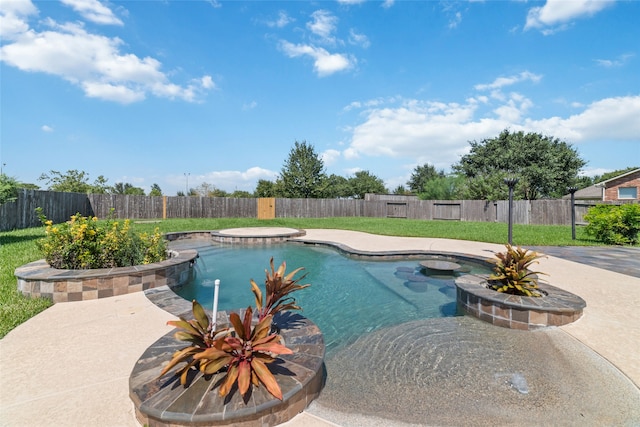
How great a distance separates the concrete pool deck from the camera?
1.59 meters

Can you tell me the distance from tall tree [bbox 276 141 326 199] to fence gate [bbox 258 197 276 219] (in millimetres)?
5894

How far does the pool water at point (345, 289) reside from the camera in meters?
3.58

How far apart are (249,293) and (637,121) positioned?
94.9 feet

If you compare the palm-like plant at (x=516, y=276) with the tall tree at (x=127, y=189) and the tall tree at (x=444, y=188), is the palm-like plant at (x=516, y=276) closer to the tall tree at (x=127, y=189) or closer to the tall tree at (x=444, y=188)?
the tall tree at (x=444, y=188)

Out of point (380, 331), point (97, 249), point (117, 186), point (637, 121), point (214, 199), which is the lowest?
point (380, 331)

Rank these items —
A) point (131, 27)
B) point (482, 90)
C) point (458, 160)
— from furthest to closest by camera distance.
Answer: point (458, 160) → point (482, 90) → point (131, 27)

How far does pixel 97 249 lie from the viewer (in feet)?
13.3

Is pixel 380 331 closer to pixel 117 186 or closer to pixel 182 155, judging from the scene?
pixel 182 155

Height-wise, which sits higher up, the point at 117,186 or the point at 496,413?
the point at 117,186

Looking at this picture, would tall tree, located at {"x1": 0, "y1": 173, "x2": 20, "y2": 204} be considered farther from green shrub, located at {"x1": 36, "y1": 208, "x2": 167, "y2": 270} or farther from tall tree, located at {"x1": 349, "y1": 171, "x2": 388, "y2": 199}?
tall tree, located at {"x1": 349, "y1": 171, "x2": 388, "y2": 199}

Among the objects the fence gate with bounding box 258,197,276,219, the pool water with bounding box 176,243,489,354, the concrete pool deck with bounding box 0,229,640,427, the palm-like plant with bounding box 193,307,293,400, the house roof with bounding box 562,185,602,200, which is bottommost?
the pool water with bounding box 176,243,489,354

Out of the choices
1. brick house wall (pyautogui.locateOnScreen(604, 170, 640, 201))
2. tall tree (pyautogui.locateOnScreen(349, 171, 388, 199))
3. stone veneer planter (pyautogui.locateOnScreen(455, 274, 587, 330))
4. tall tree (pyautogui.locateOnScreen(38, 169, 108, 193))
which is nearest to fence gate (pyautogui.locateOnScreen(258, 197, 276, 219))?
stone veneer planter (pyautogui.locateOnScreen(455, 274, 587, 330))

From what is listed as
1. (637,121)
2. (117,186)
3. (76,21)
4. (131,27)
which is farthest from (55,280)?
(117,186)

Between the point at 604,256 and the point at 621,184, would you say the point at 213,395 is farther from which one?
the point at 621,184
